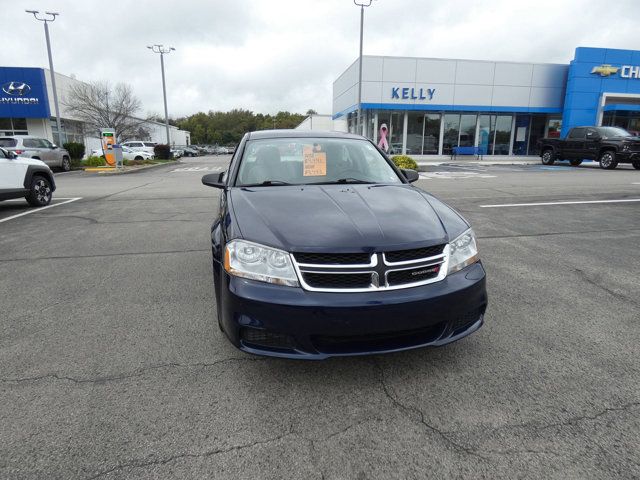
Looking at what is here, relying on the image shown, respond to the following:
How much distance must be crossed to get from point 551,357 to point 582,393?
42 centimetres

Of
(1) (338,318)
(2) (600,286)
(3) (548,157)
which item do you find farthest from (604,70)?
(1) (338,318)

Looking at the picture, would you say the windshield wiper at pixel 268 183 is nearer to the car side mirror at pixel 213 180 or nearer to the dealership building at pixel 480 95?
the car side mirror at pixel 213 180

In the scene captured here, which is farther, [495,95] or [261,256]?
[495,95]

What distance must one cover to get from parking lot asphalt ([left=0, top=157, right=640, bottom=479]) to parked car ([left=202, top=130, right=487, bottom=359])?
0.37 metres

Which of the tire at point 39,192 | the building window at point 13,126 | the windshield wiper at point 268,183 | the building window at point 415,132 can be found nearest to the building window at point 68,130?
the building window at point 13,126

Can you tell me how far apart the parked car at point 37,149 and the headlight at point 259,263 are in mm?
18382

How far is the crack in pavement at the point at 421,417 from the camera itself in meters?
2.08

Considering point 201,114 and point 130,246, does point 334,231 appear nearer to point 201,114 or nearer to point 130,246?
point 130,246

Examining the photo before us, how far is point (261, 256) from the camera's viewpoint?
248 cm

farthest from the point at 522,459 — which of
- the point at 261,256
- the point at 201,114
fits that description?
the point at 201,114

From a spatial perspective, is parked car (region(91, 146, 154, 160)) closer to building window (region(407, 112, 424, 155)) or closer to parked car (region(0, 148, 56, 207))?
building window (region(407, 112, 424, 155))

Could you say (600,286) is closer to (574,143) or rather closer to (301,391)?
(301,391)

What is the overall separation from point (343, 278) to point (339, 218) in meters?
0.52

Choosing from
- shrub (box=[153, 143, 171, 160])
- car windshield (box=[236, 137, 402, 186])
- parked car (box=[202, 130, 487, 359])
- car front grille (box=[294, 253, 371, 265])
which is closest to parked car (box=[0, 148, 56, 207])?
car windshield (box=[236, 137, 402, 186])
